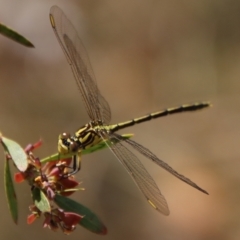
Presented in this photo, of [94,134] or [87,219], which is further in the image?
[94,134]

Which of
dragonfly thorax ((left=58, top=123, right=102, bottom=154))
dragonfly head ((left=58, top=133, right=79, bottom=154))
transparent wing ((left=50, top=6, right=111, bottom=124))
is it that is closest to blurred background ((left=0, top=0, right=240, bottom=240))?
transparent wing ((left=50, top=6, right=111, bottom=124))

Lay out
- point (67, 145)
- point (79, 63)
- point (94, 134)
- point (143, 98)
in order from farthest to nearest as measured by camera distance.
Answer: point (143, 98) < point (79, 63) < point (94, 134) < point (67, 145)

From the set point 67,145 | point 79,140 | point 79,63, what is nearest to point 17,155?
point 67,145

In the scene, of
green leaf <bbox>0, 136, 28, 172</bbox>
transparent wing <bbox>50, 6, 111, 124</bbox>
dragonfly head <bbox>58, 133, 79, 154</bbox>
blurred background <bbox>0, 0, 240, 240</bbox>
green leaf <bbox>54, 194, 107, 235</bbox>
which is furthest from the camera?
blurred background <bbox>0, 0, 240, 240</bbox>

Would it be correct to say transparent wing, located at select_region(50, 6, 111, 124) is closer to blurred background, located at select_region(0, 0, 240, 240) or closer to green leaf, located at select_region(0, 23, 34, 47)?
green leaf, located at select_region(0, 23, 34, 47)

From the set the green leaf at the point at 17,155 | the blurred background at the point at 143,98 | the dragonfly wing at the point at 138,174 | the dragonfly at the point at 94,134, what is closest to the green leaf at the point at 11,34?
the green leaf at the point at 17,155

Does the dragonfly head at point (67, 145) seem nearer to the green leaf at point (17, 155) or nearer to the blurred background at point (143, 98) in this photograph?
the green leaf at point (17, 155)

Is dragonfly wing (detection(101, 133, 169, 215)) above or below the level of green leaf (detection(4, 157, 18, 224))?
below

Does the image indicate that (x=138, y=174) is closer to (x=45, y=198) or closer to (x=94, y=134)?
(x=94, y=134)
